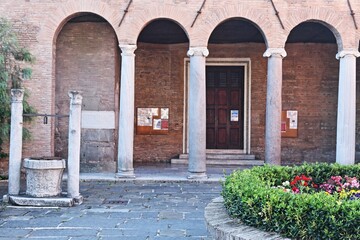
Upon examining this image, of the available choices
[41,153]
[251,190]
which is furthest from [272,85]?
[251,190]

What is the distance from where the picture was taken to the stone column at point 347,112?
1071 centimetres

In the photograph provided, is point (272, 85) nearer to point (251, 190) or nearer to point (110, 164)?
point (110, 164)

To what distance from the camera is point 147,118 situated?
47.5 feet

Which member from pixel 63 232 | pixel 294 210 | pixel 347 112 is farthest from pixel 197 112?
pixel 294 210

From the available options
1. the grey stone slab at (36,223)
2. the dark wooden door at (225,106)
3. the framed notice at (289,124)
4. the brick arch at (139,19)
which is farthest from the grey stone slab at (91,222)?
the framed notice at (289,124)

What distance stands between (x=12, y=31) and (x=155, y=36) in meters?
4.40

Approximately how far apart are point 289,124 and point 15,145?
29.4 ft

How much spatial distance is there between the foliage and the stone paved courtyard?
1548 mm

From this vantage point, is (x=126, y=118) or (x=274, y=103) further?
(x=274, y=103)

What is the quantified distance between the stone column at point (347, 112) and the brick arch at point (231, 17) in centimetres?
172

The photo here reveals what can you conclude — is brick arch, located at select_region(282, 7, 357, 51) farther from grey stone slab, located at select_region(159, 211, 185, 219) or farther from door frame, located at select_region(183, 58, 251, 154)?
grey stone slab, located at select_region(159, 211, 185, 219)

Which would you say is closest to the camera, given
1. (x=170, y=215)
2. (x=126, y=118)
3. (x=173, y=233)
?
(x=173, y=233)

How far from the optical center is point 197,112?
1066 centimetres

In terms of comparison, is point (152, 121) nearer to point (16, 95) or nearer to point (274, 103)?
point (274, 103)
